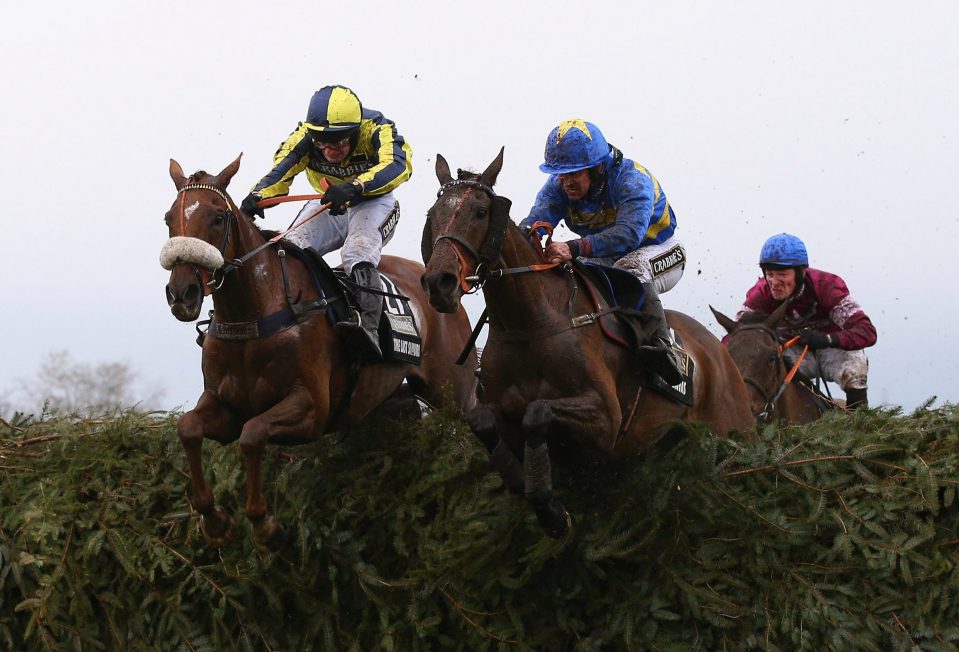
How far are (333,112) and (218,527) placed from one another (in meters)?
3.01

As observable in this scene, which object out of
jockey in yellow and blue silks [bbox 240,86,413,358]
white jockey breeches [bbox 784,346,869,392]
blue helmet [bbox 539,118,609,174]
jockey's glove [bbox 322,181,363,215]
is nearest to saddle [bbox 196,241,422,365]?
jockey in yellow and blue silks [bbox 240,86,413,358]

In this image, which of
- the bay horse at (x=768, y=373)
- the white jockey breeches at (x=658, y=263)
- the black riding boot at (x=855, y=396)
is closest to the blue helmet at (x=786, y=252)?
the bay horse at (x=768, y=373)

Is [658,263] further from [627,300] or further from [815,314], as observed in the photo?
[815,314]

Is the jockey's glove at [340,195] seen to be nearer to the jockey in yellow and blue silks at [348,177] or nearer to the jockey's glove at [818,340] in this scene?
the jockey in yellow and blue silks at [348,177]

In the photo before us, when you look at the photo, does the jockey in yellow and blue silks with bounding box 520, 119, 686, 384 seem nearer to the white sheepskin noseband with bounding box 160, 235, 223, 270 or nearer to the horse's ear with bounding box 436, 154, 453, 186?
the horse's ear with bounding box 436, 154, 453, 186

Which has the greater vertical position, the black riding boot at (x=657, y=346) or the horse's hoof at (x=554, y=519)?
the black riding boot at (x=657, y=346)

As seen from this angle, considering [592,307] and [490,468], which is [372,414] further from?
[592,307]

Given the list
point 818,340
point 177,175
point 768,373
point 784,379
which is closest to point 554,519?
point 177,175

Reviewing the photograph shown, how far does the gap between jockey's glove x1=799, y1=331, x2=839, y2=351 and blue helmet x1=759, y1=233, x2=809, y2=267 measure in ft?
2.07

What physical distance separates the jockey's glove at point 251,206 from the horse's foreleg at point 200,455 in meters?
1.41

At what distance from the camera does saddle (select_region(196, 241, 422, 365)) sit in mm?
7867

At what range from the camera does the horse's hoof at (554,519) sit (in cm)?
666

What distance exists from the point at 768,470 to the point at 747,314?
4414mm

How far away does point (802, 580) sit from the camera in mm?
6879
